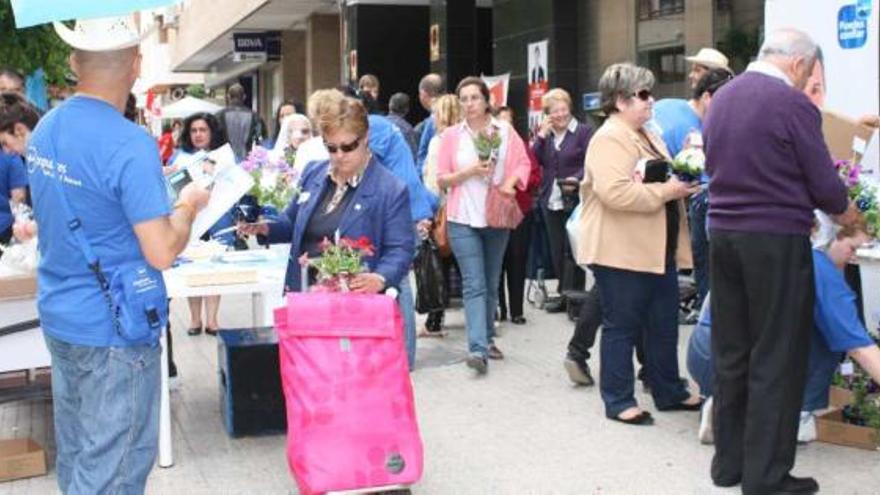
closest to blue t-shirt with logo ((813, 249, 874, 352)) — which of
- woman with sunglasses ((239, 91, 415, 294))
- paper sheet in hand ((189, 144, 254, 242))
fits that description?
woman with sunglasses ((239, 91, 415, 294))

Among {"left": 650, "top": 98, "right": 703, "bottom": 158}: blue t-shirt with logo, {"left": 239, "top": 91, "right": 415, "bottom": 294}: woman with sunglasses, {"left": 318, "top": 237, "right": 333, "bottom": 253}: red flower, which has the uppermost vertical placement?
{"left": 650, "top": 98, "right": 703, "bottom": 158}: blue t-shirt with logo

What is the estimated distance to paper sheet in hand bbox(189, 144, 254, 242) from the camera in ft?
14.3

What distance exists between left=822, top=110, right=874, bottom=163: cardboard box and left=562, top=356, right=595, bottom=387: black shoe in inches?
78.5

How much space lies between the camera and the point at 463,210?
7.18m

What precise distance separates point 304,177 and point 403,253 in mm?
708

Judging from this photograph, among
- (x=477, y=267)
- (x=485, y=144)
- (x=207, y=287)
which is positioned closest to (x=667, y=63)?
(x=485, y=144)

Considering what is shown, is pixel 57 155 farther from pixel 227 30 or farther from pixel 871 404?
pixel 227 30

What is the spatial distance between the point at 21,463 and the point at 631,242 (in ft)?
10.4

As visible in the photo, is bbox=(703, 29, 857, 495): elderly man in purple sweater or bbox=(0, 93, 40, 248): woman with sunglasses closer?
bbox=(703, 29, 857, 495): elderly man in purple sweater

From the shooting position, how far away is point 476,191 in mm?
7184

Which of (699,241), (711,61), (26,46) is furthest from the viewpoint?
(26,46)

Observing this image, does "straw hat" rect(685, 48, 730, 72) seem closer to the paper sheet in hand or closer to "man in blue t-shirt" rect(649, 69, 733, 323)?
"man in blue t-shirt" rect(649, 69, 733, 323)

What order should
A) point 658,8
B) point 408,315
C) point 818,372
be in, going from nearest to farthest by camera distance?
point 818,372
point 408,315
point 658,8

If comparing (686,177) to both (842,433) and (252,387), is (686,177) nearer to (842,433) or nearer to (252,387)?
(842,433)
